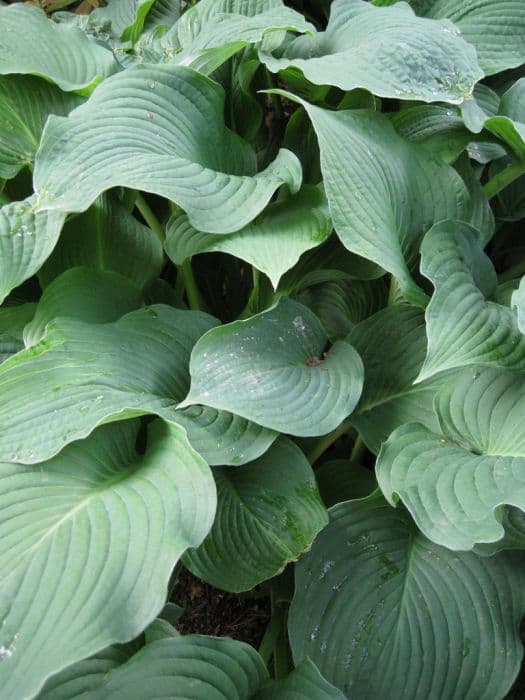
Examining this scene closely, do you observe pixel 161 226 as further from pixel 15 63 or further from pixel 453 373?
pixel 453 373

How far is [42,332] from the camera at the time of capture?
1.19 metres

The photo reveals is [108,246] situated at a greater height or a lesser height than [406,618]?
greater

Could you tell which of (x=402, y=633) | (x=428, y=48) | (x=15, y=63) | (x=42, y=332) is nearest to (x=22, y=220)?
(x=42, y=332)

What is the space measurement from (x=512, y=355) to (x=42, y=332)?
0.79m

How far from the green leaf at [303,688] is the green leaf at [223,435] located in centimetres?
29

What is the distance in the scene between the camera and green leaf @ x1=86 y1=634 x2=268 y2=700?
0.82m

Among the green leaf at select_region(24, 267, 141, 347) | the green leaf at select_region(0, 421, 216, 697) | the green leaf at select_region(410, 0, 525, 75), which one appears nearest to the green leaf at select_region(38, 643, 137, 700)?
the green leaf at select_region(0, 421, 216, 697)

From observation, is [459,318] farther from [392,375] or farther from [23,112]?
[23,112]

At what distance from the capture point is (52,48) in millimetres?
1403

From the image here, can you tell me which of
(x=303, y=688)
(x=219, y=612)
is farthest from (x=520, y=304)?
(x=219, y=612)

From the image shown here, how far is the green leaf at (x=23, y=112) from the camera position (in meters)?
1.33

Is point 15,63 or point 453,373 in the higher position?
point 15,63

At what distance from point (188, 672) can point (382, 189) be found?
2.57 feet

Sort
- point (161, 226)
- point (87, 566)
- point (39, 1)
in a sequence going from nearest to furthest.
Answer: point (87, 566), point (161, 226), point (39, 1)
